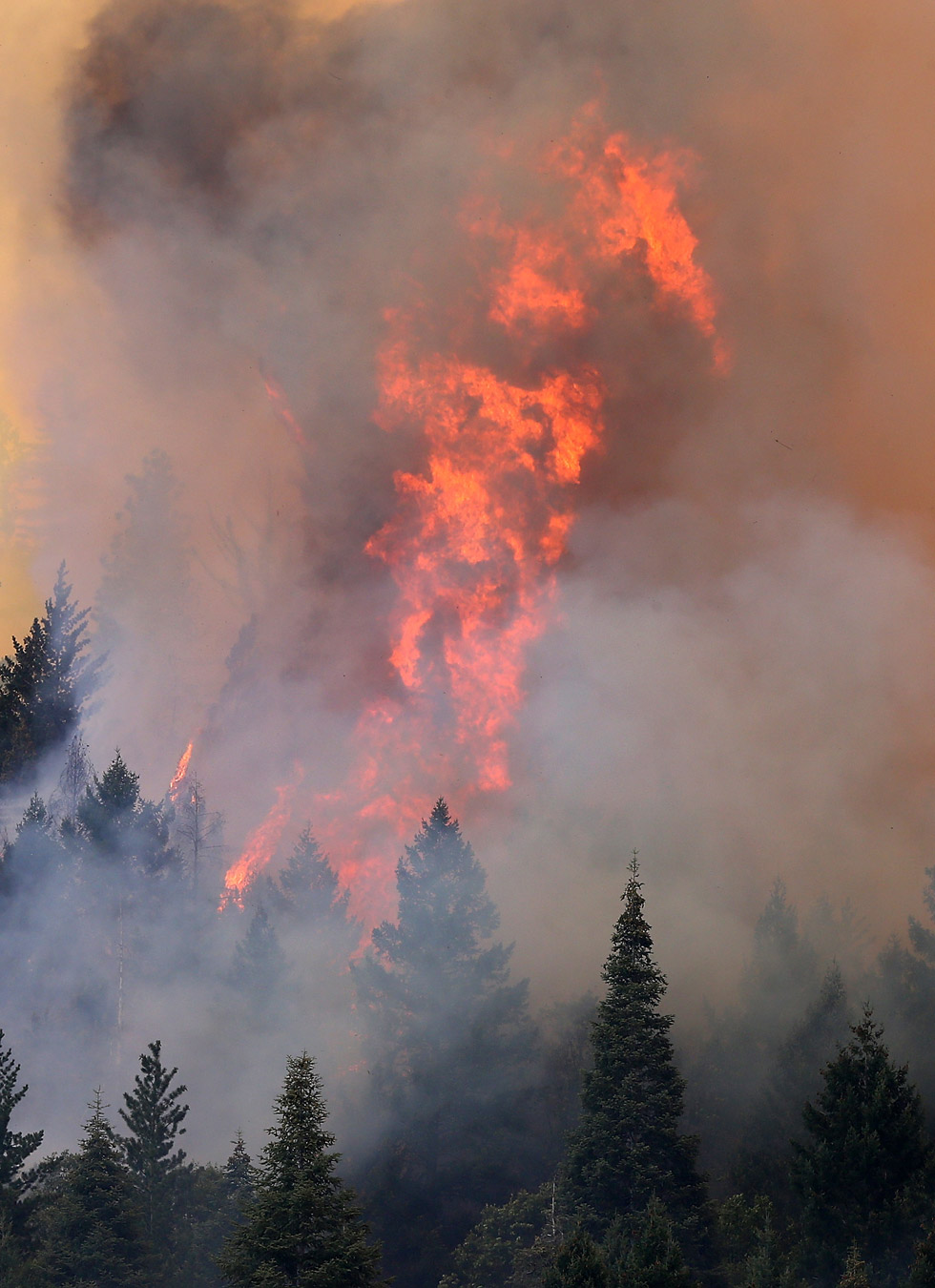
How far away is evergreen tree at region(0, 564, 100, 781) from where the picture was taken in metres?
72.7

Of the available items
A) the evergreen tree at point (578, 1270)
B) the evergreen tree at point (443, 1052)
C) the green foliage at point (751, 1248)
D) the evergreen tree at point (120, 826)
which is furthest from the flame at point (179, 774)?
the evergreen tree at point (578, 1270)

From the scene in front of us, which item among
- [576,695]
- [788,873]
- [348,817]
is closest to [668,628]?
[576,695]

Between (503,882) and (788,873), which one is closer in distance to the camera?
(503,882)

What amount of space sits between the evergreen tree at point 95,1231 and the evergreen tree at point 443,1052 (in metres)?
20.8

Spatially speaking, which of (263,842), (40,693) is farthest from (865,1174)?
(263,842)

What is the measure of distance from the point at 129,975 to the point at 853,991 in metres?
44.6

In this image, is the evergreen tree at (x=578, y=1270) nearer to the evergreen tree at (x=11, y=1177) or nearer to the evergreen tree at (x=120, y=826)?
the evergreen tree at (x=11, y=1177)

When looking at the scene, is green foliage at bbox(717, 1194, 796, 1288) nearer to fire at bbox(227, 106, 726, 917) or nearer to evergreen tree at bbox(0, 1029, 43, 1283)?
evergreen tree at bbox(0, 1029, 43, 1283)

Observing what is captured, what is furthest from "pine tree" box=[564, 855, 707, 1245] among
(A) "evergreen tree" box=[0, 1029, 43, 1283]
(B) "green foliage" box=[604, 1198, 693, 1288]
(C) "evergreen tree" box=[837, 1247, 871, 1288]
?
(A) "evergreen tree" box=[0, 1029, 43, 1283]

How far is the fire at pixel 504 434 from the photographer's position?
287 feet

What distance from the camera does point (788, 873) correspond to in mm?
89500

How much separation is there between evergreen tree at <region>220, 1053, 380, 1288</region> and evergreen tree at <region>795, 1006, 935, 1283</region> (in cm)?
1590

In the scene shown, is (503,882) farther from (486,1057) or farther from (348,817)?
(486,1057)

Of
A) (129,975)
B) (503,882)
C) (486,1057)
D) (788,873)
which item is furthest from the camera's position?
(788,873)
